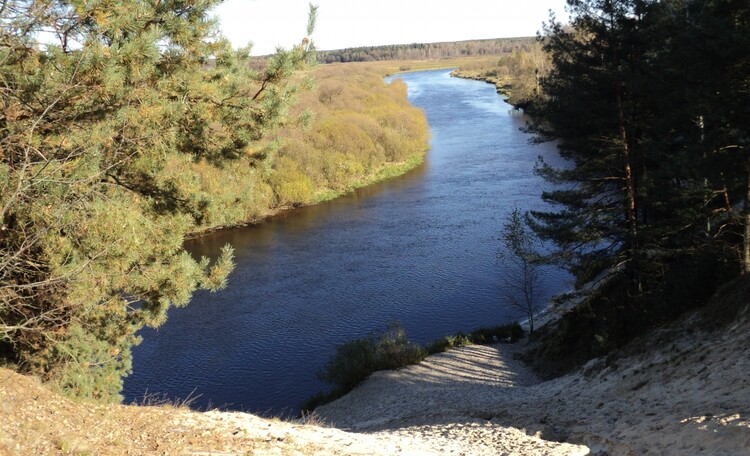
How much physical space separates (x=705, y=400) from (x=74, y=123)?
33.8 feet

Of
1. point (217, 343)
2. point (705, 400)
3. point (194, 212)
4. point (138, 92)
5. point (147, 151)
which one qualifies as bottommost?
point (217, 343)

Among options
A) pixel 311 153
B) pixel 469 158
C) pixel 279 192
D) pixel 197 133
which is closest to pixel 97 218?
pixel 197 133

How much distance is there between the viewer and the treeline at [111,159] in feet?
25.0

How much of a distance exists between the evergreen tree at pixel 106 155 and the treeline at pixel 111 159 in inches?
0.9

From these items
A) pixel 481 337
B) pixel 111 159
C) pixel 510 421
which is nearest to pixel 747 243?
pixel 510 421

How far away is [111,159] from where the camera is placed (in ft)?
29.4

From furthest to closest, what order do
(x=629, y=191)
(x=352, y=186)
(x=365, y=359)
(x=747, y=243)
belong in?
(x=352, y=186) < (x=365, y=359) < (x=629, y=191) < (x=747, y=243)

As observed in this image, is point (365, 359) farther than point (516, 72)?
No

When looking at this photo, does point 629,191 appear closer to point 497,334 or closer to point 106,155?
point 497,334

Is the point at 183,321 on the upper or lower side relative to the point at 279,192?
lower

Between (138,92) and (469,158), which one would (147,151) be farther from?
(469,158)

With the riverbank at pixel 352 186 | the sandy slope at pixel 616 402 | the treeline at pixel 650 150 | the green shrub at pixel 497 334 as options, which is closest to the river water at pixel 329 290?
the riverbank at pixel 352 186

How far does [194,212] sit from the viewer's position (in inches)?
440

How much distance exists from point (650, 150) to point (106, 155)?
42.0ft
